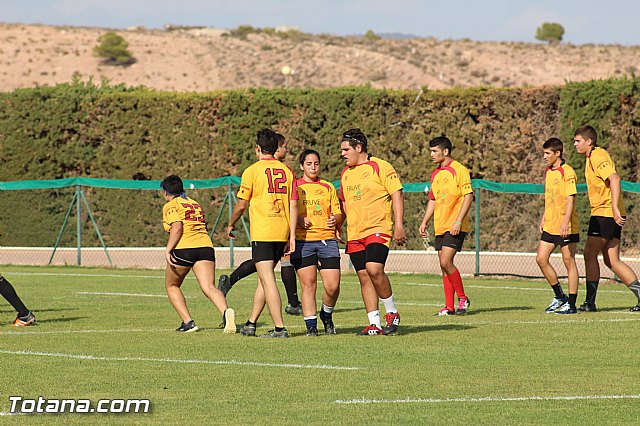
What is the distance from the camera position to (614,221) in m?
15.5

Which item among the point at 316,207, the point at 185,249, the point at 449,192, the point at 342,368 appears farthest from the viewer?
the point at 449,192

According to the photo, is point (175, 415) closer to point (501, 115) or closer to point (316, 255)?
point (316, 255)

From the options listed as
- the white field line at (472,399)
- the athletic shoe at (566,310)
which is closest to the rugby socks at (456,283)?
the athletic shoe at (566,310)

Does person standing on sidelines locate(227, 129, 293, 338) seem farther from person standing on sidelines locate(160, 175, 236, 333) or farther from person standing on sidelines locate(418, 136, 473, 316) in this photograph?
person standing on sidelines locate(418, 136, 473, 316)

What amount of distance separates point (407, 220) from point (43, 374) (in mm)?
19278

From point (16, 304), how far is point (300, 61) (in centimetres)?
6041

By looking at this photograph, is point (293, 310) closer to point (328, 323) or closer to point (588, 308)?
point (328, 323)

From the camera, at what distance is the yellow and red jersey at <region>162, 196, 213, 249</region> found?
13.5 m

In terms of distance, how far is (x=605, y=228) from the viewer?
1558cm

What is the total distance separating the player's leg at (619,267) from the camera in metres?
15.6

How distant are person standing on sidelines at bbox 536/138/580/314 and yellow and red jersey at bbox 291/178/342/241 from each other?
3.65m

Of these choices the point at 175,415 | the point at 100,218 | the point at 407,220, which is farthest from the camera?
the point at 100,218

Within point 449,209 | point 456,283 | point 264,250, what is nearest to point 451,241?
point 449,209

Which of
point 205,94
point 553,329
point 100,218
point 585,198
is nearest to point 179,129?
point 205,94
